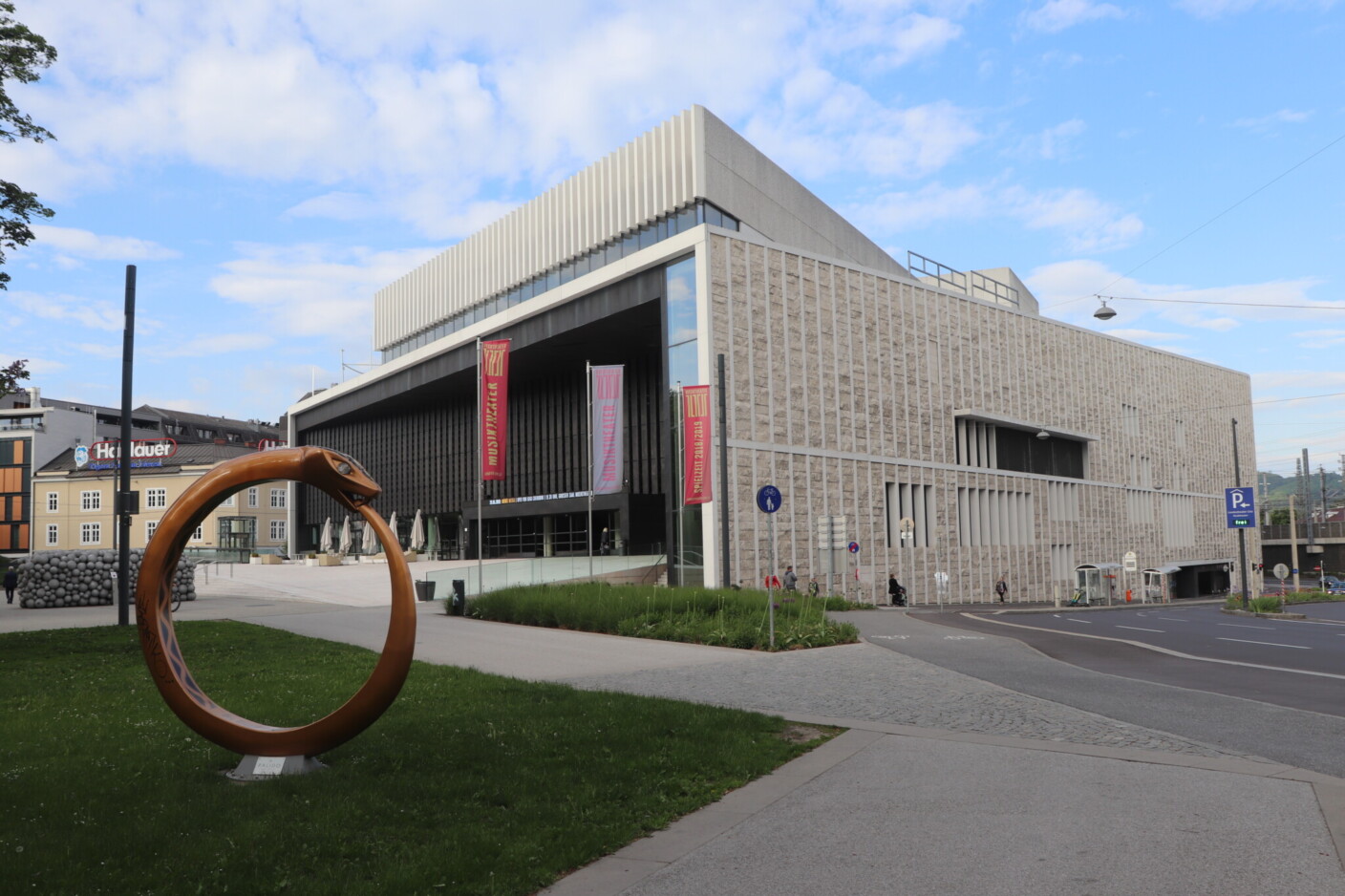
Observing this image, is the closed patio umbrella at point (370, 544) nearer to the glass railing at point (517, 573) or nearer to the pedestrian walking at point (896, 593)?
the glass railing at point (517, 573)

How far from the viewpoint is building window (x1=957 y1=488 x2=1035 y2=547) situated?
157 ft

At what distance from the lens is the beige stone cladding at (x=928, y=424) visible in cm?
3656

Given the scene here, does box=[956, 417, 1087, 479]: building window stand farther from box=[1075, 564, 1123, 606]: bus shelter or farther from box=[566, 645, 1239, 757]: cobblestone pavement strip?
box=[566, 645, 1239, 757]: cobblestone pavement strip

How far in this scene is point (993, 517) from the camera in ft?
164

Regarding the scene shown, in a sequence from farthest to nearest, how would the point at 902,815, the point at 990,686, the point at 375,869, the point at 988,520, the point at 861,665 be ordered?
the point at 988,520
the point at 861,665
the point at 990,686
the point at 902,815
the point at 375,869

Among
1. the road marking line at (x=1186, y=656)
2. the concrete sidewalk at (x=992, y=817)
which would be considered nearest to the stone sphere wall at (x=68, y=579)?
the road marking line at (x=1186, y=656)

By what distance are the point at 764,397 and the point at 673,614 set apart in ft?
56.6

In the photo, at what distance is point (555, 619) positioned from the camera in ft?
74.2

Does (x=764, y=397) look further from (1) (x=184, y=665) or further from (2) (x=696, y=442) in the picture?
(1) (x=184, y=665)

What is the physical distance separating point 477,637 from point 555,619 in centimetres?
332

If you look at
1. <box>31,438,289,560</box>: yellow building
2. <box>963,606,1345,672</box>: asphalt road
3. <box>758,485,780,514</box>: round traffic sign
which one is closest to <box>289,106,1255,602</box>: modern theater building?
<box>758,485,780,514</box>: round traffic sign

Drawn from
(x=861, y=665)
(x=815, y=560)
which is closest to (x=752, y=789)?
(x=861, y=665)

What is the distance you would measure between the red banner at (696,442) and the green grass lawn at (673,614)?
29.0 feet

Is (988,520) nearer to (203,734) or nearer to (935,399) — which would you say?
(935,399)
